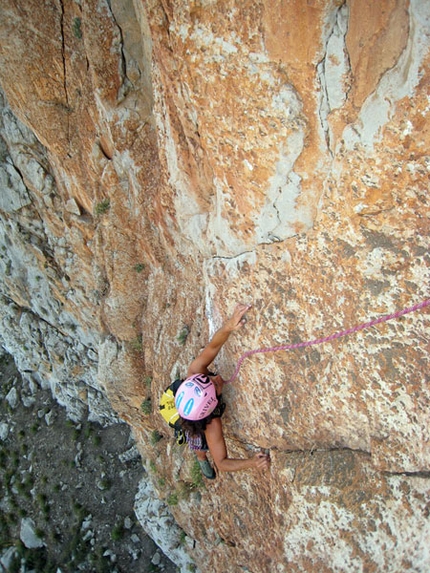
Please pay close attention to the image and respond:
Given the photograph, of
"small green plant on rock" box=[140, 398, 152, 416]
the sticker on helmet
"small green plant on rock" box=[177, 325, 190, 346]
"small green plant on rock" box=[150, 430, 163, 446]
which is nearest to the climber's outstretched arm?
the sticker on helmet

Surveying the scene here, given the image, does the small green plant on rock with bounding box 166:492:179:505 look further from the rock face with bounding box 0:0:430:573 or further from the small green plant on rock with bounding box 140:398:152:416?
the small green plant on rock with bounding box 140:398:152:416

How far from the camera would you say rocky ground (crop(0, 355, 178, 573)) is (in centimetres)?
1169

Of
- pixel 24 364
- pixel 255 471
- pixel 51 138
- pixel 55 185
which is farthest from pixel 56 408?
pixel 255 471

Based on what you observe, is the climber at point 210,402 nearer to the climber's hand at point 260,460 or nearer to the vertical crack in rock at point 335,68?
the climber's hand at point 260,460

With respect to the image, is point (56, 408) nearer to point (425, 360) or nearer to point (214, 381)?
point (214, 381)

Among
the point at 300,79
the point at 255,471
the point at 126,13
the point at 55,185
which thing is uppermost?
the point at 126,13

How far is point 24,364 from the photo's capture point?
1509 cm

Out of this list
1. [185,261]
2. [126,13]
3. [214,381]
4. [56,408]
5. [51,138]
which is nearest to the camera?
[214,381]

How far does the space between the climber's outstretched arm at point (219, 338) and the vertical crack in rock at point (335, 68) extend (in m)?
2.08

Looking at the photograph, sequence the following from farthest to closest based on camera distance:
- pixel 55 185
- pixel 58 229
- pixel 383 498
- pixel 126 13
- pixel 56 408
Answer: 1. pixel 56 408
2. pixel 58 229
3. pixel 55 185
4. pixel 126 13
5. pixel 383 498

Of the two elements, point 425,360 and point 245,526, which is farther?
point 245,526

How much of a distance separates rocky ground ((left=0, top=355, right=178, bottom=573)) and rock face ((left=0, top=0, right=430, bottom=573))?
17.8 ft

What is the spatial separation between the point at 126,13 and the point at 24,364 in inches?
487

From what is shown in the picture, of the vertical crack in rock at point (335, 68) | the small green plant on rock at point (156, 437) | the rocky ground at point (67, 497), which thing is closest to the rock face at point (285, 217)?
the vertical crack in rock at point (335, 68)
